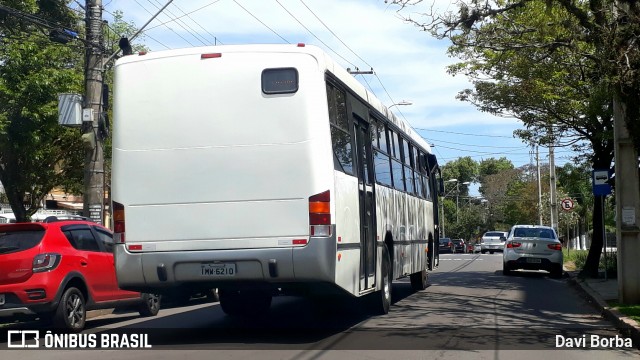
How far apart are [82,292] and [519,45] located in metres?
9.22

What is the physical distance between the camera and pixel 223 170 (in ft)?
29.4

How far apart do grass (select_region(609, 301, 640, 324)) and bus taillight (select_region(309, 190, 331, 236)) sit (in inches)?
205

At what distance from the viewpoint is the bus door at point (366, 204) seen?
10370mm

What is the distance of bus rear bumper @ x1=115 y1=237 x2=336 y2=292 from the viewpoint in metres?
8.65

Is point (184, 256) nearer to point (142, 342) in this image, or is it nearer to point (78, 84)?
point (142, 342)

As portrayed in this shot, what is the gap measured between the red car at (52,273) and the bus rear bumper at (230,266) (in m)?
1.81

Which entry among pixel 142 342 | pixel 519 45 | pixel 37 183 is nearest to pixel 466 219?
pixel 37 183

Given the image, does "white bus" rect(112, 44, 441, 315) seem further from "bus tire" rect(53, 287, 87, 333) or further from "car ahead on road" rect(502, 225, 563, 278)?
"car ahead on road" rect(502, 225, 563, 278)

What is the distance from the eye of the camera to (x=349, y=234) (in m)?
9.55

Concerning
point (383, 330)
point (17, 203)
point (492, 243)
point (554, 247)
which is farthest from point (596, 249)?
point (492, 243)

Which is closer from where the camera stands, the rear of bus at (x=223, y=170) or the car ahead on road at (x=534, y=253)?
the rear of bus at (x=223, y=170)

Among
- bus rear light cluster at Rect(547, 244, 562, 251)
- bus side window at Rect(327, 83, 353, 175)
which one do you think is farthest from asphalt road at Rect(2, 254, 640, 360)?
bus rear light cluster at Rect(547, 244, 562, 251)

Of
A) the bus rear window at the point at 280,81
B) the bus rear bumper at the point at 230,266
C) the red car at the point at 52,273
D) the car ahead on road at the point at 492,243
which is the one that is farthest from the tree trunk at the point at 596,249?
Result: the car ahead on road at the point at 492,243

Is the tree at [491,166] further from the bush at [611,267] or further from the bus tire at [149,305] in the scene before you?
the bus tire at [149,305]
